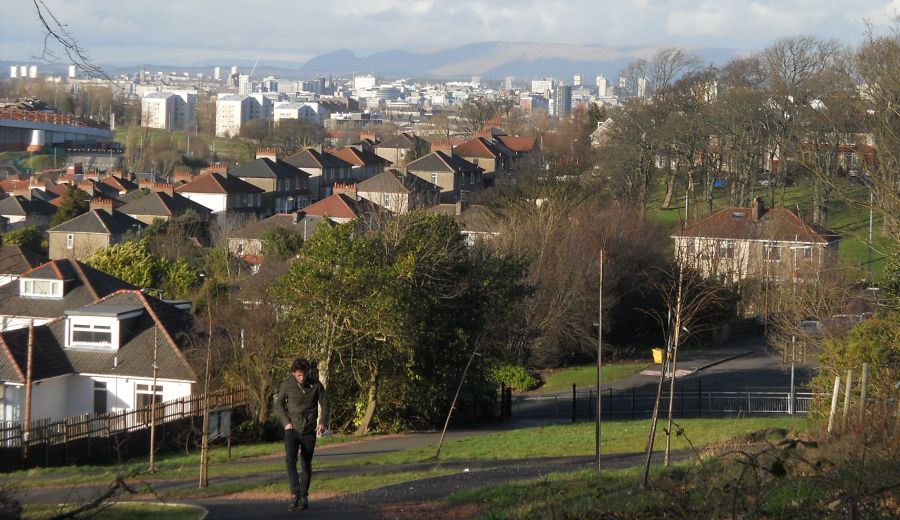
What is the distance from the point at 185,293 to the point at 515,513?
30654 millimetres

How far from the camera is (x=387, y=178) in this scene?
60938mm

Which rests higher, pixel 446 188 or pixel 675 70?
pixel 675 70

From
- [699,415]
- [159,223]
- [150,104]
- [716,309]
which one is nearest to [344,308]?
[699,415]

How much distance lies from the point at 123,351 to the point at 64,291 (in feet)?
20.5

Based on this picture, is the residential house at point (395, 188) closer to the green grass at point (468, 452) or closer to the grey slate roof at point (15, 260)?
the grey slate roof at point (15, 260)

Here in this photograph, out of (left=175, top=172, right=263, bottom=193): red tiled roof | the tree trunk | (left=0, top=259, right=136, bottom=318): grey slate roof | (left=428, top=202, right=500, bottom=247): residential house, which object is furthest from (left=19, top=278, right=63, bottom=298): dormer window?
(left=175, top=172, right=263, bottom=193): red tiled roof

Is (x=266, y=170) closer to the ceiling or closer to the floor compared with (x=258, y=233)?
closer to the ceiling

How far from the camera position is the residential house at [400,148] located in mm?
89438

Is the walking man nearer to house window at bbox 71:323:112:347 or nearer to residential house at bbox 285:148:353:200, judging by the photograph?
house window at bbox 71:323:112:347

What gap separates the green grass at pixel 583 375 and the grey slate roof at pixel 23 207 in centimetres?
3645

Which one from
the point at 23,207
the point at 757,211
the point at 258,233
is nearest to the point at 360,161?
the point at 23,207

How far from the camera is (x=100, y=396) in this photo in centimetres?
2534

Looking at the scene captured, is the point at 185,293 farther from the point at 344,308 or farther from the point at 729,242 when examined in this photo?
the point at 729,242

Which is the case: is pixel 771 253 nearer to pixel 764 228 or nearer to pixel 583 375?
pixel 764 228
